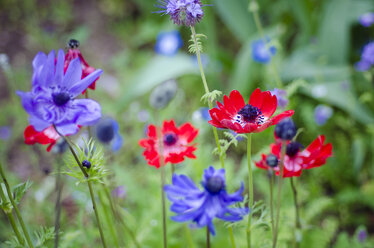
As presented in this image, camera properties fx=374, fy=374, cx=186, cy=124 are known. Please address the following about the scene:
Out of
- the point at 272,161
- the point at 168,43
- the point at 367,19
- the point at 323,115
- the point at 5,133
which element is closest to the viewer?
the point at 272,161

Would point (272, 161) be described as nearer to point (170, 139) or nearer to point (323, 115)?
point (170, 139)

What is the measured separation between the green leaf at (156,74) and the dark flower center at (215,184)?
1.48m

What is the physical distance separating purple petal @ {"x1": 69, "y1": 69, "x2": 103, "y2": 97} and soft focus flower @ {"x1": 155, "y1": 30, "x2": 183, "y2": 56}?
1.76m

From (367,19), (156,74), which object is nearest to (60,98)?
(156,74)

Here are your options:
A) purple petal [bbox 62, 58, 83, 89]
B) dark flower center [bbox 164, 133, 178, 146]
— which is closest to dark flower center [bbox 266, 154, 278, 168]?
dark flower center [bbox 164, 133, 178, 146]

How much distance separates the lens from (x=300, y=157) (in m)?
0.69

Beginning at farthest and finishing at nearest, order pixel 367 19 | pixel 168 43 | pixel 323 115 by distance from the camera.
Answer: pixel 168 43 < pixel 367 19 < pixel 323 115

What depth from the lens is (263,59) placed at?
2.00 m

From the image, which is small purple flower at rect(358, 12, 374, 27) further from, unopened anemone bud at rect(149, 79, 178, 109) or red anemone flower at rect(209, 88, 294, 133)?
unopened anemone bud at rect(149, 79, 178, 109)

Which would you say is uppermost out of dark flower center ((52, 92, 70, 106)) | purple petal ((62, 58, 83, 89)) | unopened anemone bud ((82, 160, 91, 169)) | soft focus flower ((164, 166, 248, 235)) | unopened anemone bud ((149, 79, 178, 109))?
purple petal ((62, 58, 83, 89))

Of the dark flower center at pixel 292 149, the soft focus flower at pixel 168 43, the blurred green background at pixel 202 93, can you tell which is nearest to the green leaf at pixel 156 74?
the blurred green background at pixel 202 93

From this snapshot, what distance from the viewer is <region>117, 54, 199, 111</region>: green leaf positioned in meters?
2.01

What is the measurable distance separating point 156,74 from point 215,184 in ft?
5.14

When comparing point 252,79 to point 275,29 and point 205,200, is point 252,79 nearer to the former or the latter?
point 275,29
